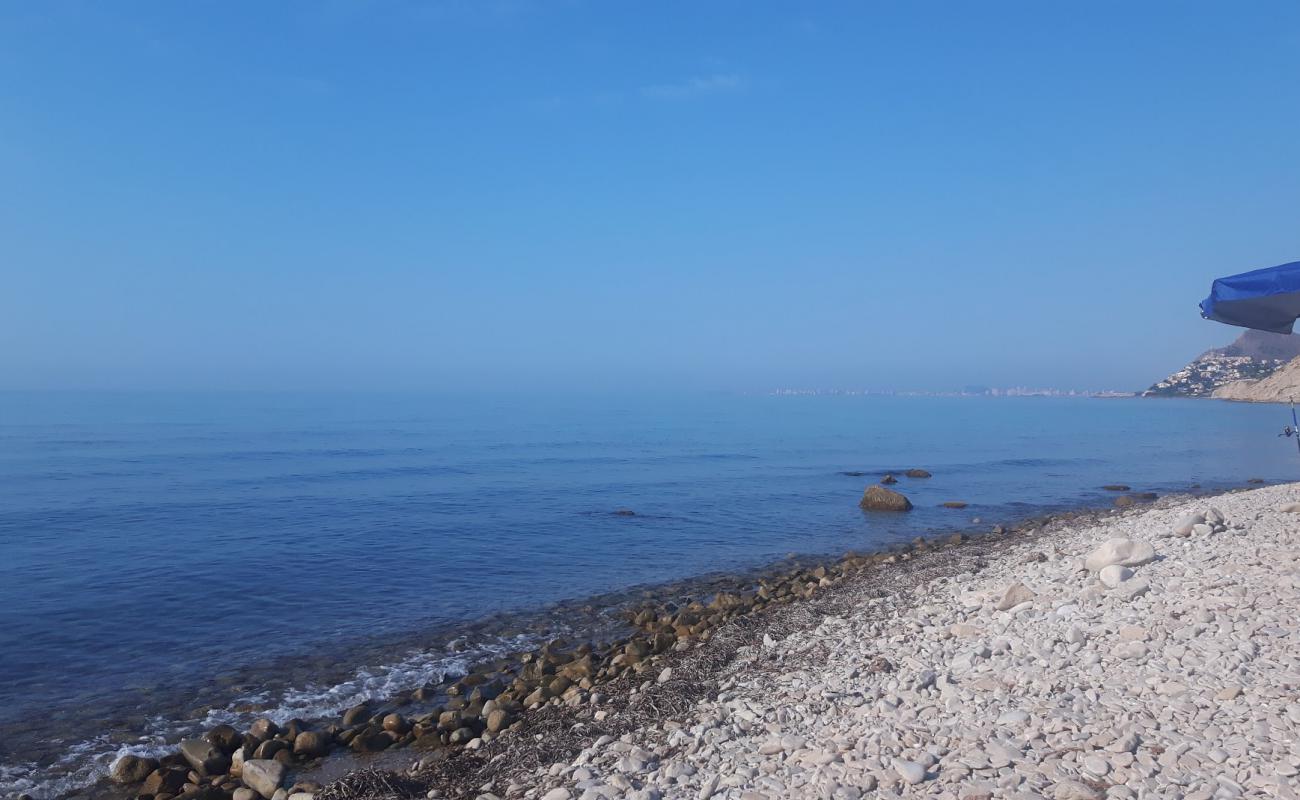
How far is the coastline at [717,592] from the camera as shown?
856 cm

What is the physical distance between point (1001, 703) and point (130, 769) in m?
8.86

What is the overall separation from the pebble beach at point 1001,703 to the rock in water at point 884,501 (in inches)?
600

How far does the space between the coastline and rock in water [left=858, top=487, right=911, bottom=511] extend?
3444 millimetres

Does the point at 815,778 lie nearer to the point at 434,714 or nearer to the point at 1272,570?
the point at 434,714

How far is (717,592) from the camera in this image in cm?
1588

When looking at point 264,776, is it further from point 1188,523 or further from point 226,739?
point 1188,523

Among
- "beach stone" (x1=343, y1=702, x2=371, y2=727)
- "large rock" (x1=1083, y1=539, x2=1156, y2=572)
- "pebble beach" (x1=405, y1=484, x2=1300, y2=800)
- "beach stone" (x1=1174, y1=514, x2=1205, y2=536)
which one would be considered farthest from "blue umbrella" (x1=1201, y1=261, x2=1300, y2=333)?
"beach stone" (x1=343, y1=702, x2=371, y2=727)

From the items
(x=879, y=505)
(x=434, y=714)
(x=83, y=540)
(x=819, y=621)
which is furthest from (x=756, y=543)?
(x=83, y=540)

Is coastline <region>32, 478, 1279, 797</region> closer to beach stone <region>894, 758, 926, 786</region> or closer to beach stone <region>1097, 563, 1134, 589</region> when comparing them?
beach stone <region>894, 758, 926, 786</region>

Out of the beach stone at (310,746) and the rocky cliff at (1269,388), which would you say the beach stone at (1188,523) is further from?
the rocky cliff at (1269,388)

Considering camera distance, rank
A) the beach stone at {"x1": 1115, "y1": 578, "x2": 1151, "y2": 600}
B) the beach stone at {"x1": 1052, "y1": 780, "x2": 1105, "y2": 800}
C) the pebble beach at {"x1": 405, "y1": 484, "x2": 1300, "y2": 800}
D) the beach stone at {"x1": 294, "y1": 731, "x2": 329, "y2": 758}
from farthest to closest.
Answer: the beach stone at {"x1": 1115, "y1": 578, "x2": 1151, "y2": 600}
the beach stone at {"x1": 294, "y1": 731, "x2": 329, "y2": 758}
the pebble beach at {"x1": 405, "y1": 484, "x2": 1300, "y2": 800}
the beach stone at {"x1": 1052, "y1": 780, "x2": 1105, "y2": 800}

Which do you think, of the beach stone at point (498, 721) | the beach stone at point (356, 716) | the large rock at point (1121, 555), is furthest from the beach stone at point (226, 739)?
the large rock at point (1121, 555)

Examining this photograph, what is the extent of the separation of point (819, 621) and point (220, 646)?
966 cm

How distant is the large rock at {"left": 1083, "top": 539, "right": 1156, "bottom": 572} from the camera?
10234 millimetres
